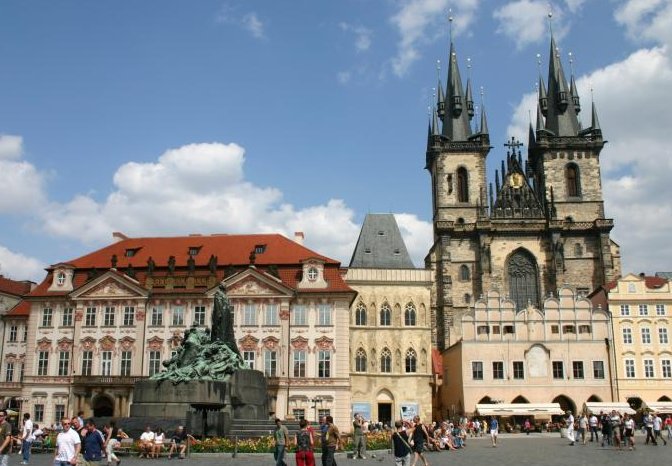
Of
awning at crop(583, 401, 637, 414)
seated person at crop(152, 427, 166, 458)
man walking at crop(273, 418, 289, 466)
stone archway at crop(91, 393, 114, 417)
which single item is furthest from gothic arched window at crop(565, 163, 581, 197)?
man walking at crop(273, 418, 289, 466)

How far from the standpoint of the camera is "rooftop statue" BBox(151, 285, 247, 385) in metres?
26.5

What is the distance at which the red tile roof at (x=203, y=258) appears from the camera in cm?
5178

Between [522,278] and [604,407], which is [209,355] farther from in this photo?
[522,278]

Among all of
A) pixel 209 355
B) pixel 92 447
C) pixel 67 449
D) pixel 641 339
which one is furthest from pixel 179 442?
pixel 641 339

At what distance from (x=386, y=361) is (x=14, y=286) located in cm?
3070

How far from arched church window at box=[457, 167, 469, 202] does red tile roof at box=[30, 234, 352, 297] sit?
26.6 metres

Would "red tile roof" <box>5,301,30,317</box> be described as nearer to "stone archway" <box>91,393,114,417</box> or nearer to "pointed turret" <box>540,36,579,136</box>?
"stone archway" <box>91,393,114,417</box>

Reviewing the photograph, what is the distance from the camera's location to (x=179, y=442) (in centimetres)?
2270

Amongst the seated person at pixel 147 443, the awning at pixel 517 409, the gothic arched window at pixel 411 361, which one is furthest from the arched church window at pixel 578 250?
the seated person at pixel 147 443

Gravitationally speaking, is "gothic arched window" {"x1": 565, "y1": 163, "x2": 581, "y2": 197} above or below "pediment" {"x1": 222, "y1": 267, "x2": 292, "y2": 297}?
above

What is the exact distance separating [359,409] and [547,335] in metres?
14.9

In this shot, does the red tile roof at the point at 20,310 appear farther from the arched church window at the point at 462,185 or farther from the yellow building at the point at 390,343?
the arched church window at the point at 462,185

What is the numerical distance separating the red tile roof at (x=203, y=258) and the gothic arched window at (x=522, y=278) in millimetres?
25949

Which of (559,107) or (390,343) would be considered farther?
(559,107)
